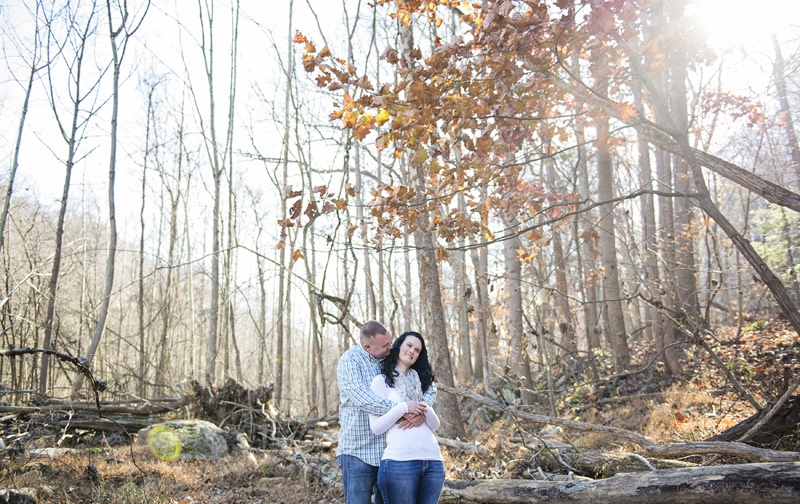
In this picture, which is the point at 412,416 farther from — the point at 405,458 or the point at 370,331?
the point at 370,331

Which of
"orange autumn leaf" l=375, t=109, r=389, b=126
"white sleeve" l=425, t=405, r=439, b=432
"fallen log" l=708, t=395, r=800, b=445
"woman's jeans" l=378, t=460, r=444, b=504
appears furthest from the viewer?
"fallen log" l=708, t=395, r=800, b=445

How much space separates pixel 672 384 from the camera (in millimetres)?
7961

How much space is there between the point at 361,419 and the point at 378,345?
479 mm

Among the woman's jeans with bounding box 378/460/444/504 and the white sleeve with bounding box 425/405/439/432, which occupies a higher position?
the white sleeve with bounding box 425/405/439/432

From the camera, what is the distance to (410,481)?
256cm

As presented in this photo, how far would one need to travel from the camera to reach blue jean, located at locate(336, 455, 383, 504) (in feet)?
9.47

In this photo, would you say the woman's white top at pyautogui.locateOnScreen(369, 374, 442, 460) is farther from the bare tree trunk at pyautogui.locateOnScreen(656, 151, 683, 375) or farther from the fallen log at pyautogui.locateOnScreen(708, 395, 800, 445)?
the bare tree trunk at pyautogui.locateOnScreen(656, 151, 683, 375)

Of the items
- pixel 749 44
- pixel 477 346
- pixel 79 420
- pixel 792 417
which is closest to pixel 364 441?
pixel 792 417

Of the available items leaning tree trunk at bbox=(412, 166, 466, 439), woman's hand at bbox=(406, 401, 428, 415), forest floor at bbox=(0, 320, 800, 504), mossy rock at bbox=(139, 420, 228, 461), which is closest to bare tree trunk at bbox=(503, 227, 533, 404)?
forest floor at bbox=(0, 320, 800, 504)

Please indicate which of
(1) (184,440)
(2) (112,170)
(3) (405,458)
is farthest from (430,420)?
(2) (112,170)

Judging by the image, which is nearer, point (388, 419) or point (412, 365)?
point (388, 419)

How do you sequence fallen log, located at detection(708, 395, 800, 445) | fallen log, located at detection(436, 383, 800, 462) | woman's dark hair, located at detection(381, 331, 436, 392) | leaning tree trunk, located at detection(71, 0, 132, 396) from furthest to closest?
leaning tree trunk, located at detection(71, 0, 132, 396), fallen log, located at detection(708, 395, 800, 445), fallen log, located at detection(436, 383, 800, 462), woman's dark hair, located at detection(381, 331, 436, 392)

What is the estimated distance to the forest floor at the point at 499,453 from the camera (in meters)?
4.80

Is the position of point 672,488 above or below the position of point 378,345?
below
